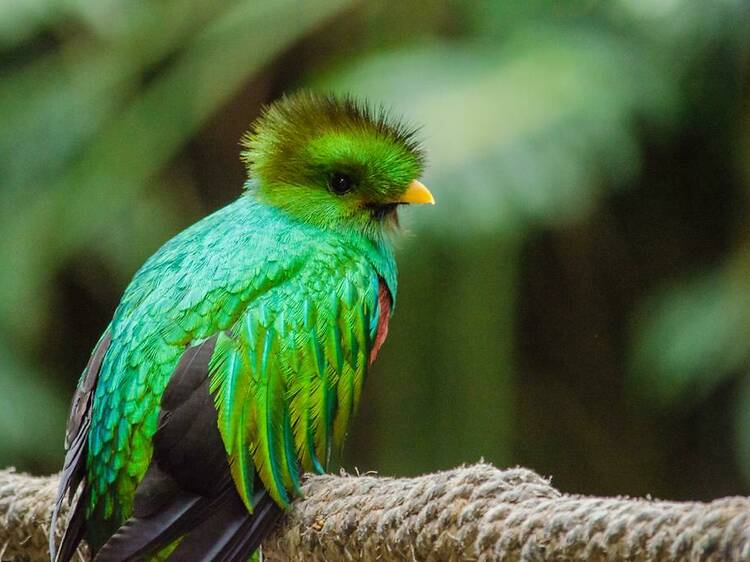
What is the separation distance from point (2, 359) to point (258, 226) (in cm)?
270

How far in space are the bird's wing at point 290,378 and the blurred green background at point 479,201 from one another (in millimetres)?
2011

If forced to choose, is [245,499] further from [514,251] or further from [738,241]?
[738,241]

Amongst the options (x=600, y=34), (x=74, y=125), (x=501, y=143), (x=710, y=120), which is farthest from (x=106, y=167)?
(x=710, y=120)

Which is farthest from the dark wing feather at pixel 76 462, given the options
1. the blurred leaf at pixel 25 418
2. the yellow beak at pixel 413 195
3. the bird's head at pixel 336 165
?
the blurred leaf at pixel 25 418

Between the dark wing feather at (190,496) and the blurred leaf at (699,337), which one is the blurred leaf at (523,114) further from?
the dark wing feather at (190,496)

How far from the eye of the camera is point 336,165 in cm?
292

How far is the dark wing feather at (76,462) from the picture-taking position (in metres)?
2.36

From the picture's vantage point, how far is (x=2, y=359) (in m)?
5.09

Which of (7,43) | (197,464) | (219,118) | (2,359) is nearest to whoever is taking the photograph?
(197,464)

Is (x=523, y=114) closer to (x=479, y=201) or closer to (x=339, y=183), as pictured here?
(x=479, y=201)

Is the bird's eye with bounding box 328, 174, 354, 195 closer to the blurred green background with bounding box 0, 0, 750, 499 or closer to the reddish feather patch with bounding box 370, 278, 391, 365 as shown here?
the reddish feather patch with bounding box 370, 278, 391, 365

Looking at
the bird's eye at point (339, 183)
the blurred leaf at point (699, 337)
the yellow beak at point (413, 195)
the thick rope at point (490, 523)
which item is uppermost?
the blurred leaf at point (699, 337)

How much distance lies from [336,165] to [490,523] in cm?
133

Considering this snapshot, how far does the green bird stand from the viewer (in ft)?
7.38
